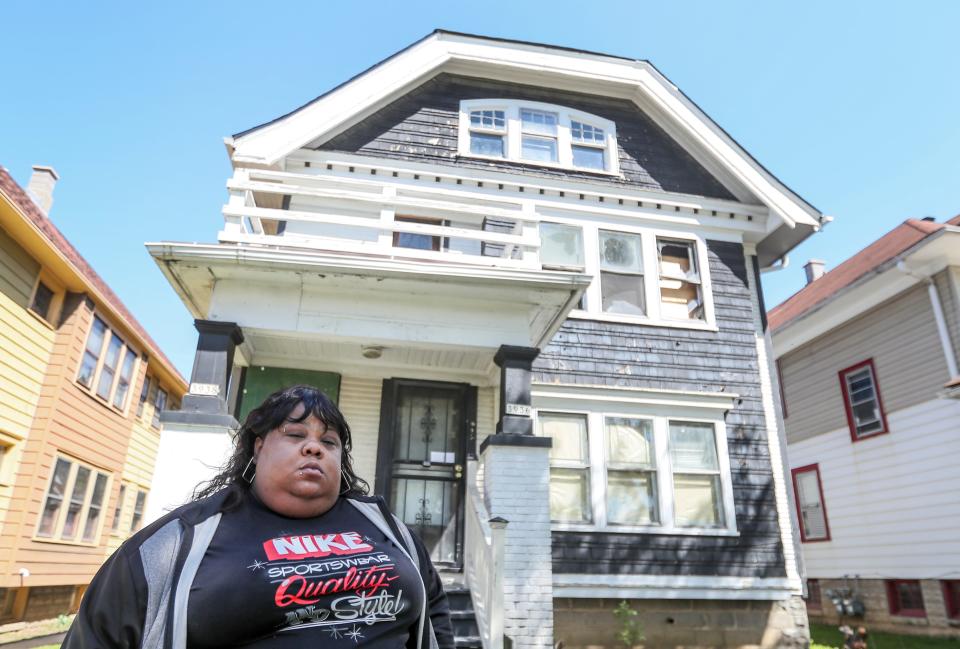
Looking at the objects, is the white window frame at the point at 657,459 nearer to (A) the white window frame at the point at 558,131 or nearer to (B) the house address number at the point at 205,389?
(A) the white window frame at the point at 558,131

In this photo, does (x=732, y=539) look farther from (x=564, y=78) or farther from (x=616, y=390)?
(x=564, y=78)

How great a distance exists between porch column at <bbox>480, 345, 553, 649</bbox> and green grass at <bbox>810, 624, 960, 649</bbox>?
18.7 ft

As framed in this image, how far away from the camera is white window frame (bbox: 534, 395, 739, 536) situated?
27.6 ft

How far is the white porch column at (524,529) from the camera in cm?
603

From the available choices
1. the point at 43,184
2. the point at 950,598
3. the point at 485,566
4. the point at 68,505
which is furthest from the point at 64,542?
the point at 950,598

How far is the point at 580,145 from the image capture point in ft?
34.7

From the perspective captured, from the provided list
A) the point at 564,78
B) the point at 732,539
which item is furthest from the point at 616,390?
the point at 564,78

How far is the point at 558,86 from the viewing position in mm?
10898

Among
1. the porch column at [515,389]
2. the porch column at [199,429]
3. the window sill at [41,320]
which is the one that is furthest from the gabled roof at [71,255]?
the porch column at [515,389]

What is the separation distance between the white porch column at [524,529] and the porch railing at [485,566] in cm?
18

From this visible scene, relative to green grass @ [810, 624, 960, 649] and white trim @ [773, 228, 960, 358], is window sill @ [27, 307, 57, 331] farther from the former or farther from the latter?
white trim @ [773, 228, 960, 358]

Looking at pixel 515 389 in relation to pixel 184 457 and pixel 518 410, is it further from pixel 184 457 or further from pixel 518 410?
pixel 184 457

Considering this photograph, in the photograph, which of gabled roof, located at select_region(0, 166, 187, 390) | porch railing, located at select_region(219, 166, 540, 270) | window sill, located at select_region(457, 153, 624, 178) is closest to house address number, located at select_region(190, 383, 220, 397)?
porch railing, located at select_region(219, 166, 540, 270)

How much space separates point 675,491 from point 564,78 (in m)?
6.88
